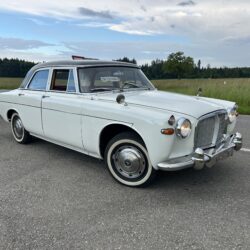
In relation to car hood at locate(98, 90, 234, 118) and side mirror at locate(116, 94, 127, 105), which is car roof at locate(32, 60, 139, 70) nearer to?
car hood at locate(98, 90, 234, 118)

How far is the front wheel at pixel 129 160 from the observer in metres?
4.00

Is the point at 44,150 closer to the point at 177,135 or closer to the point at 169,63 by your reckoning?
the point at 177,135

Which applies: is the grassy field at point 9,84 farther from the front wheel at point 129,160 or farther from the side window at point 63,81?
the front wheel at point 129,160

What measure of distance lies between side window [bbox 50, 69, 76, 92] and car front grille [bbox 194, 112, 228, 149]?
6.69 ft

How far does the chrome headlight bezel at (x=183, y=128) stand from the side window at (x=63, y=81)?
1.92m

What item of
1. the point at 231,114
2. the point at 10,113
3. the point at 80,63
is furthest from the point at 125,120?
the point at 10,113

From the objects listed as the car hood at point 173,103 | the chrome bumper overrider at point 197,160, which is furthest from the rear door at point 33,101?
the chrome bumper overrider at point 197,160

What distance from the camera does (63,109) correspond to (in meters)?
4.83

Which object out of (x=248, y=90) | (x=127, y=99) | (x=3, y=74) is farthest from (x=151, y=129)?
(x=3, y=74)

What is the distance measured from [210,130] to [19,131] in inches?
153

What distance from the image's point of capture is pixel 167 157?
371 cm

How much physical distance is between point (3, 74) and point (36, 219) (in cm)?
5687

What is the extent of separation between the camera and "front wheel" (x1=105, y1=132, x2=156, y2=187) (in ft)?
13.1

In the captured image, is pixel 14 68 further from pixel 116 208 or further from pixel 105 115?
pixel 116 208
